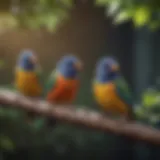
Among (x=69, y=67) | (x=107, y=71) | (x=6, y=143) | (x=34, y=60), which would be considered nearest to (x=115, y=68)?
(x=107, y=71)

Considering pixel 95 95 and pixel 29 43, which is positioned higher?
pixel 29 43

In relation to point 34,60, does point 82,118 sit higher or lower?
lower

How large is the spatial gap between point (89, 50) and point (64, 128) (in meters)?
0.25

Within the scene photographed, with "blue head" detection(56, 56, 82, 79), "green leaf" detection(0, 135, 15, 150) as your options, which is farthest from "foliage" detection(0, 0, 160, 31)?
"green leaf" detection(0, 135, 15, 150)

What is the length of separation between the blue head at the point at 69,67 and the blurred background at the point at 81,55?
3cm

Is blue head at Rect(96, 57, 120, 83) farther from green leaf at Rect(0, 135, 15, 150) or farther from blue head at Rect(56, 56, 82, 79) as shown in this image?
green leaf at Rect(0, 135, 15, 150)

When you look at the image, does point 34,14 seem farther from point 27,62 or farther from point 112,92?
point 112,92

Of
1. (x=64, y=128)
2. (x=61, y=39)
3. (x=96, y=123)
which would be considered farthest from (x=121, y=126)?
(x=61, y=39)

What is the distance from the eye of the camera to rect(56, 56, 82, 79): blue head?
1.20 m

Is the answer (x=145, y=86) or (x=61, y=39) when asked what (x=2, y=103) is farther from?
(x=145, y=86)

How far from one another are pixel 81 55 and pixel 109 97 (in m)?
0.17

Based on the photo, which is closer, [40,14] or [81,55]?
[40,14]

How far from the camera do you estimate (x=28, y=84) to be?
1.22m

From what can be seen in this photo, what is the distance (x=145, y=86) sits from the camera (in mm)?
1256
